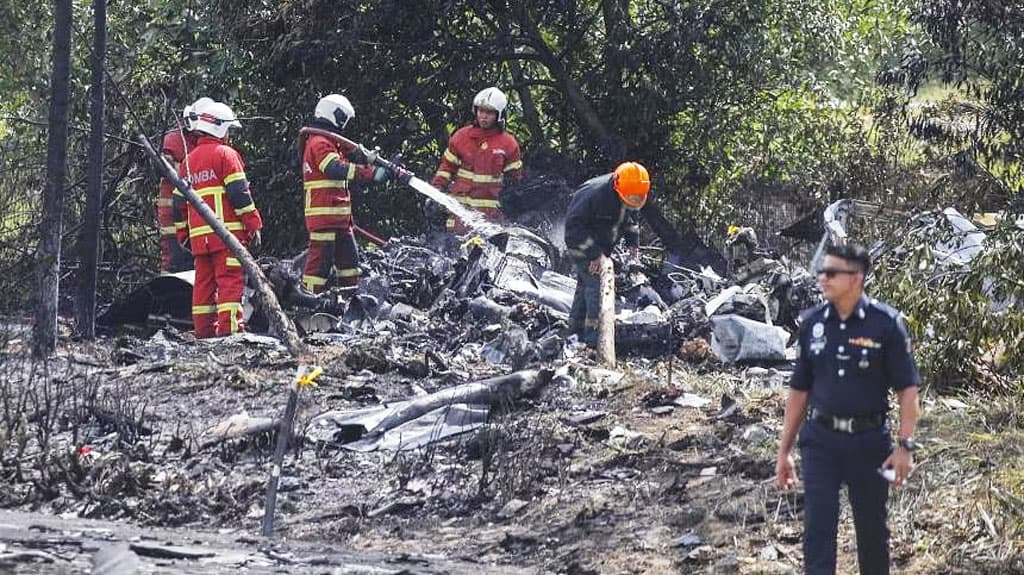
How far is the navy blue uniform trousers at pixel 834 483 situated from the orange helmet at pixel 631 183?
600cm

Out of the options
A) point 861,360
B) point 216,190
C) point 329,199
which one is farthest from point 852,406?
point 329,199

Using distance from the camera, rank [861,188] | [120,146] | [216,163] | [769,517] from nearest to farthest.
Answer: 1. [769,517]
2. [216,163]
3. [120,146]
4. [861,188]

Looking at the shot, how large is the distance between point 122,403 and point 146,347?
2366 millimetres

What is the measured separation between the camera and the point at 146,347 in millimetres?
12570

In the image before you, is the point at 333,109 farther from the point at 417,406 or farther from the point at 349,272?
the point at 417,406

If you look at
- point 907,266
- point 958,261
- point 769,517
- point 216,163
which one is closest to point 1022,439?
point 769,517

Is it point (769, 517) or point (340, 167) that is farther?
point (340, 167)

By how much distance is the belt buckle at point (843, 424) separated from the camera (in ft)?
18.7

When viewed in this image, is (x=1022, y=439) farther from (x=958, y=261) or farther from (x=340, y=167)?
(x=340, y=167)

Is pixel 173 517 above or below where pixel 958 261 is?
below

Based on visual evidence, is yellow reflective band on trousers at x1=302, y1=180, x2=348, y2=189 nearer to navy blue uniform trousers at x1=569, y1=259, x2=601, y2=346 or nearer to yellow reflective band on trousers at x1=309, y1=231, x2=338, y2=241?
yellow reflective band on trousers at x1=309, y1=231, x2=338, y2=241

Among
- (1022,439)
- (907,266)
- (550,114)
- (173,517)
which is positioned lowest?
(173,517)

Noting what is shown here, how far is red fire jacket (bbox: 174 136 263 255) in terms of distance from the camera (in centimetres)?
1272

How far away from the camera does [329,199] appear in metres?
14.1
